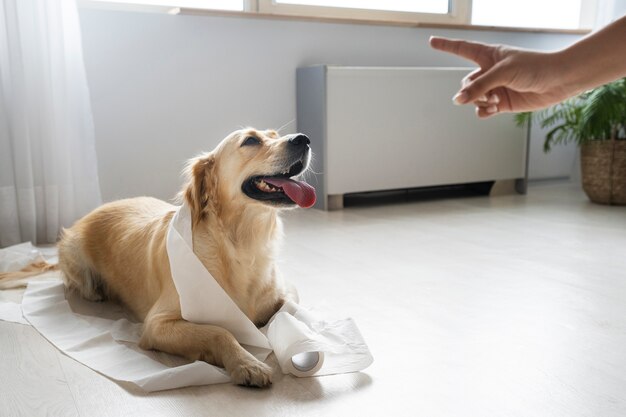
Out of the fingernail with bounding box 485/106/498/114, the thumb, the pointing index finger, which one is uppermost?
the pointing index finger

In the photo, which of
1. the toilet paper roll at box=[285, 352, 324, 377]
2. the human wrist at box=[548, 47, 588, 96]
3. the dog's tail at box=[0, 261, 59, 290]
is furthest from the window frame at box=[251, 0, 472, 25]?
the human wrist at box=[548, 47, 588, 96]

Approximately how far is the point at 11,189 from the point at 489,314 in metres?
2.17

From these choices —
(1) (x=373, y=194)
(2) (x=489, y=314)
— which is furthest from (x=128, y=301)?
(1) (x=373, y=194)

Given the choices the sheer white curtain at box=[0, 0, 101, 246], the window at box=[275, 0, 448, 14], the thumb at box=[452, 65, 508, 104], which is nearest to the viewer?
the thumb at box=[452, 65, 508, 104]

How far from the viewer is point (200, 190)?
1600mm

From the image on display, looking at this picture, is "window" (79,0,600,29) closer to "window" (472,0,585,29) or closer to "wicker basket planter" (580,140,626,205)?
"window" (472,0,585,29)

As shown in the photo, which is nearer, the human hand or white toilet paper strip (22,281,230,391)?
the human hand

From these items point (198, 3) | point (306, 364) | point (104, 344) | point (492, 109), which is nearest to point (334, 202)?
point (198, 3)

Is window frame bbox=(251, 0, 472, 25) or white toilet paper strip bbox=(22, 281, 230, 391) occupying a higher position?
window frame bbox=(251, 0, 472, 25)

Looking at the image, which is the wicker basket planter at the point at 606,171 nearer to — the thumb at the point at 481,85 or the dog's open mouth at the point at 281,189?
the dog's open mouth at the point at 281,189

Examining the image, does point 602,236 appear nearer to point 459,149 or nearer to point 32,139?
point 459,149

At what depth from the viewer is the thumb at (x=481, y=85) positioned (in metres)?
0.92

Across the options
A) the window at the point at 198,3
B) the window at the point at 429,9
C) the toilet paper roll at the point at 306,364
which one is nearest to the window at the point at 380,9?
the window at the point at 429,9

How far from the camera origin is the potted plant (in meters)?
3.63
